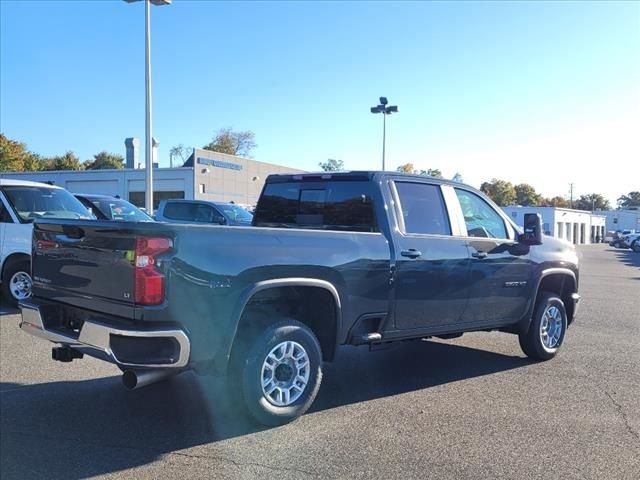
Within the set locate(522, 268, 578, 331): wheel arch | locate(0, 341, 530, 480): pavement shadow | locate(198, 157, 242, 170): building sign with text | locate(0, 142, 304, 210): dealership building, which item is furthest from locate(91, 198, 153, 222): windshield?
locate(198, 157, 242, 170): building sign with text

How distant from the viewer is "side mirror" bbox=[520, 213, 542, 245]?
6.24 metres

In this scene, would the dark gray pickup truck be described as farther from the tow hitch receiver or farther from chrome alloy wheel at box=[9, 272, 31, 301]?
chrome alloy wheel at box=[9, 272, 31, 301]

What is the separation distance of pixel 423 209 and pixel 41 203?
6956mm

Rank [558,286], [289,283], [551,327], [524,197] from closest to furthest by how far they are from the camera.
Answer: [289,283]
[551,327]
[558,286]
[524,197]

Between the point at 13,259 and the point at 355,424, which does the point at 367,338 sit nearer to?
the point at 355,424

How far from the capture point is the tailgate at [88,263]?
4012 millimetres

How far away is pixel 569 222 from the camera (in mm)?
70562

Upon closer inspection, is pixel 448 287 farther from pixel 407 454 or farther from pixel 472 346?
pixel 472 346

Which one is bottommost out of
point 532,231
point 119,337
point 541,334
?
point 541,334

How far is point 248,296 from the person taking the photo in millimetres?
4227

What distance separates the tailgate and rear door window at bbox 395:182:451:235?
103 inches

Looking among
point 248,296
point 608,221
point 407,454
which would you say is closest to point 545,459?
point 407,454

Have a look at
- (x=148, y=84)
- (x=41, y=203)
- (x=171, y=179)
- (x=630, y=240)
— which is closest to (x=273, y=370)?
(x=41, y=203)

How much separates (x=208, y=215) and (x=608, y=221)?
11082cm
